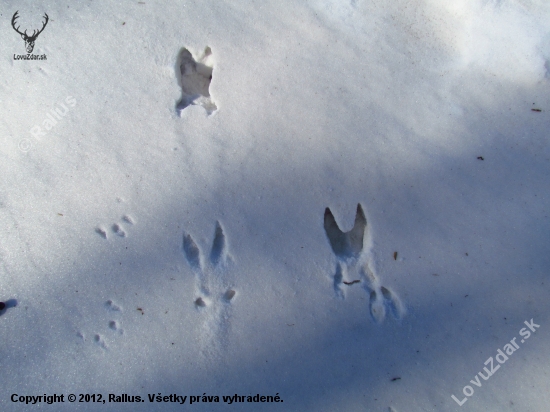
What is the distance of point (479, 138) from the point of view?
149 centimetres

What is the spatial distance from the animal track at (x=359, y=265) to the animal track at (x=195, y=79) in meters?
0.68

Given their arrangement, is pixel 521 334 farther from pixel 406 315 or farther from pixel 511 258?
pixel 406 315

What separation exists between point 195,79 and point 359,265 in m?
1.00

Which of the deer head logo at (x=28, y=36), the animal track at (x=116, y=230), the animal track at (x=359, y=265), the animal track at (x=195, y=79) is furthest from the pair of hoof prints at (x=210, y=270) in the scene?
the deer head logo at (x=28, y=36)

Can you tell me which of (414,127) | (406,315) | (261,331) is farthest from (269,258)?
(414,127)

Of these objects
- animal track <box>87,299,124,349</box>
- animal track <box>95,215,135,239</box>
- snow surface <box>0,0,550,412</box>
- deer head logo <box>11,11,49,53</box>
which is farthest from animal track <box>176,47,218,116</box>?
animal track <box>87,299,124,349</box>

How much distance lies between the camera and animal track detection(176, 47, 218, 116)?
1.50 m

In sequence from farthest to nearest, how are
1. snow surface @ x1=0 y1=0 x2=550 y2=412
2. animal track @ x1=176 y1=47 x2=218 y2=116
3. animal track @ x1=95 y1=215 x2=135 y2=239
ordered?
animal track @ x1=176 y1=47 x2=218 y2=116, animal track @ x1=95 y1=215 x2=135 y2=239, snow surface @ x1=0 y1=0 x2=550 y2=412

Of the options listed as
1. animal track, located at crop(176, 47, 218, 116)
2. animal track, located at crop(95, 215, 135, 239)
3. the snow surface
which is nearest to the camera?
the snow surface

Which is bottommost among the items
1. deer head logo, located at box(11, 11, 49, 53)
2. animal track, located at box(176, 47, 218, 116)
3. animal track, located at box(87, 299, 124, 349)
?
animal track, located at box(87, 299, 124, 349)

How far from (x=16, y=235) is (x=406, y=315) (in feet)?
4.78

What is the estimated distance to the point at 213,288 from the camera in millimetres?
1319

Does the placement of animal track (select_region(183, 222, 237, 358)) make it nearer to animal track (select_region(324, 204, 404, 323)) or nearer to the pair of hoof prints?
the pair of hoof prints

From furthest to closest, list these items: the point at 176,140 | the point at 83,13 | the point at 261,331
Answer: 1. the point at 83,13
2. the point at 176,140
3. the point at 261,331
